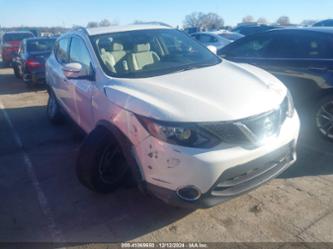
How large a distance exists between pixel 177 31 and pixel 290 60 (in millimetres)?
1759

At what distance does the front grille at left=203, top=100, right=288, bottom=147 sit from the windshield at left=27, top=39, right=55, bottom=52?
9.49 m

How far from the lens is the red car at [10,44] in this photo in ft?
53.9

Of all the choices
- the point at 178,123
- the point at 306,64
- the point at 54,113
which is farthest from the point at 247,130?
the point at 54,113

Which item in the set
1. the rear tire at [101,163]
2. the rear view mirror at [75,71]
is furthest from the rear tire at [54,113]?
the rear tire at [101,163]

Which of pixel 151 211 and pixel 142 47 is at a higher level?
pixel 142 47

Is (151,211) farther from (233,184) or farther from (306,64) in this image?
(306,64)

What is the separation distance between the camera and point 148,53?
4.03 meters

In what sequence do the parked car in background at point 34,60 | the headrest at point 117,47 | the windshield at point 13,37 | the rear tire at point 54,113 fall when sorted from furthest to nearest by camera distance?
the windshield at point 13,37 → the parked car in background at point 34,60 → the rear tire at point 54,113 → the headrest at point 117,47

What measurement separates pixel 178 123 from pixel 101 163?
1.19 metres

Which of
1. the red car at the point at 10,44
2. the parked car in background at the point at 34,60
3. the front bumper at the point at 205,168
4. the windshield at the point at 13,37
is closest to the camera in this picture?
the front bumper at the point at 205,168

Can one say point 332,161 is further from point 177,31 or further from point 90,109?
point 90,109

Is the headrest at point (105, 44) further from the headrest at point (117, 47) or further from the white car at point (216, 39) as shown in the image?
the white car at point (216, 39)

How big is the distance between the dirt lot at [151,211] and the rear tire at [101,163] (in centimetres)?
18

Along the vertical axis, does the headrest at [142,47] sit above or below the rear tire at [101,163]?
above
